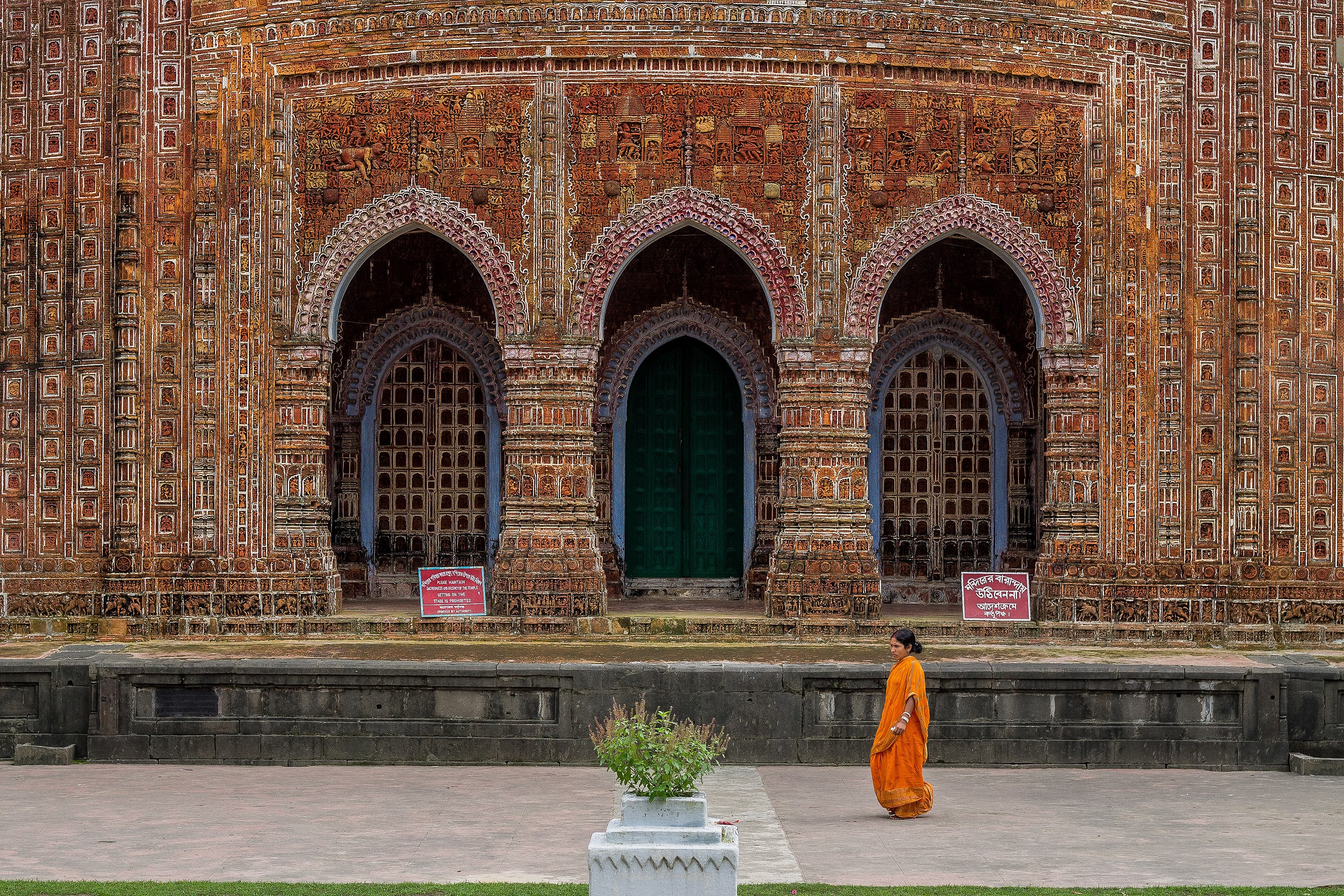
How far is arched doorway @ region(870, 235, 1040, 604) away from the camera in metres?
16.3

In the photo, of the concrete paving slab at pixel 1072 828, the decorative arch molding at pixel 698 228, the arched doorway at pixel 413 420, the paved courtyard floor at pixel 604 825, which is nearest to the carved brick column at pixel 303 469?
the arched doorway at pixel 413 420

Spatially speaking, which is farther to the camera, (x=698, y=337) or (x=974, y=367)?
(x=974, y=367)

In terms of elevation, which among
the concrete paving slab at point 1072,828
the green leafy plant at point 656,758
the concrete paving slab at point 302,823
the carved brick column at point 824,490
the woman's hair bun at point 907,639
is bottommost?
the concrete paving slab at point 1072,828

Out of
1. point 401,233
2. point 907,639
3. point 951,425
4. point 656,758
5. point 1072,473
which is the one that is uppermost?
point 401,233

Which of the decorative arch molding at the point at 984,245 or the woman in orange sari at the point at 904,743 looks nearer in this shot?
the woman in orange sari at the point at 904,743

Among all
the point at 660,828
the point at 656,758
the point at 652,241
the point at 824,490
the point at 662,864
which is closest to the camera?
the point at 662,864

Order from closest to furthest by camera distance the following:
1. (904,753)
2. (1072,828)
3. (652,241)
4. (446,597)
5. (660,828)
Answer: (660,828), (1072,828), (904,753), (446,597), (652,241)

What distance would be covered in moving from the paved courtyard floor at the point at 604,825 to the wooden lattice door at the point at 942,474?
22.4 feet

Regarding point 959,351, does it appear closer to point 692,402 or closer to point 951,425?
point 951,425

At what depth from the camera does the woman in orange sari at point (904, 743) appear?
8383 mm

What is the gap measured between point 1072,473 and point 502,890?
29.6 ft

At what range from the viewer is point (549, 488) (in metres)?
14.1

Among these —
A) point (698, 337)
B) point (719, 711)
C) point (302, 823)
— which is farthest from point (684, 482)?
point (302, 823)

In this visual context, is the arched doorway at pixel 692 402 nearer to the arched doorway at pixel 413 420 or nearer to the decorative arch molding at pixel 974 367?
the decorative arch molding at pixel 974 367
